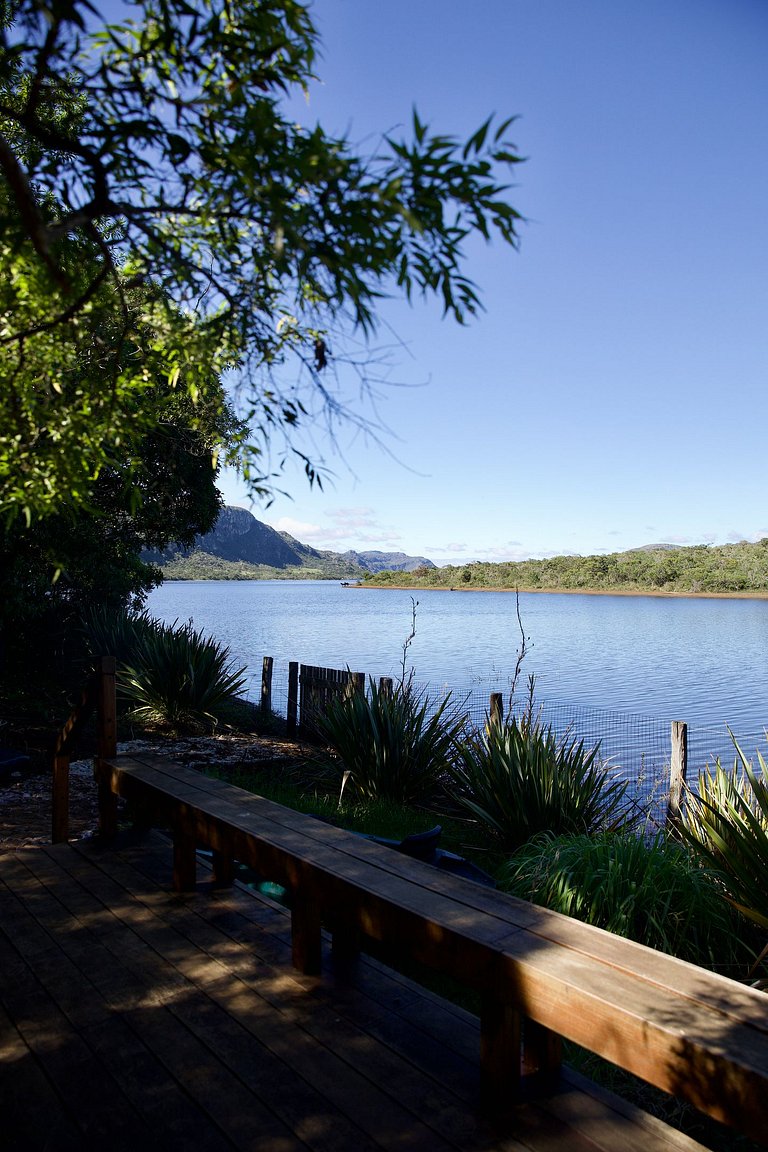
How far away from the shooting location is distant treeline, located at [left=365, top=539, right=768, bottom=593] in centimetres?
7438

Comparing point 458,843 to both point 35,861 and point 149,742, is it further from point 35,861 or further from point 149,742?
point 149,742

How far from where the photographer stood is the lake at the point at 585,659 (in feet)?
51.9

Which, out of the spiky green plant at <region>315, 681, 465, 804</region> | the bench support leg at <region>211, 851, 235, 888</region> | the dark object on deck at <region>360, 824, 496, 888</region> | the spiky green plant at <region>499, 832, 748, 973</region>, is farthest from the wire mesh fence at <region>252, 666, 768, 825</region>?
the bench support leg at <region>211, 851, 235, 888</region>

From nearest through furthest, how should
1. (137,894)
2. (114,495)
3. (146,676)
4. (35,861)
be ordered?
(137,894), (35,861), (146,676), (114,495)

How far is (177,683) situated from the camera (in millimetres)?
10984

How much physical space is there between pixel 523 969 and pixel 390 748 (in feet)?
19.3

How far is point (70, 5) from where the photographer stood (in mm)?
1756

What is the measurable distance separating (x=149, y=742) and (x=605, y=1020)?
29.1 feet

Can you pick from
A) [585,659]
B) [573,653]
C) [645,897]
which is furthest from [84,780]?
[573,653]

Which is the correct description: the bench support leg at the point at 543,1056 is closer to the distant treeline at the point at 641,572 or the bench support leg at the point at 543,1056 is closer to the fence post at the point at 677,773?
the fence post at the point at 677,773

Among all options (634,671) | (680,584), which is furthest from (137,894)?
(680,584)

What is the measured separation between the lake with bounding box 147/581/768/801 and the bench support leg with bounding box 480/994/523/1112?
5.81 meters

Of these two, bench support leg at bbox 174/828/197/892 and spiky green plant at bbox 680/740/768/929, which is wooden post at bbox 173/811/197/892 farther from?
spiky green plant at bbox 680/740/768/929

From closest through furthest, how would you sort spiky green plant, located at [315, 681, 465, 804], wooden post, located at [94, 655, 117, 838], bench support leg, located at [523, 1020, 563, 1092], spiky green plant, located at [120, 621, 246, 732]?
bench support leg, located at [523, 1020, 563, 1092] < wooden post, located at [94, 655, 117, 838] < spiky green plant, located at [315, 681, 465, 804] < spiky green plant, located at [120, 621, 246, 732]
